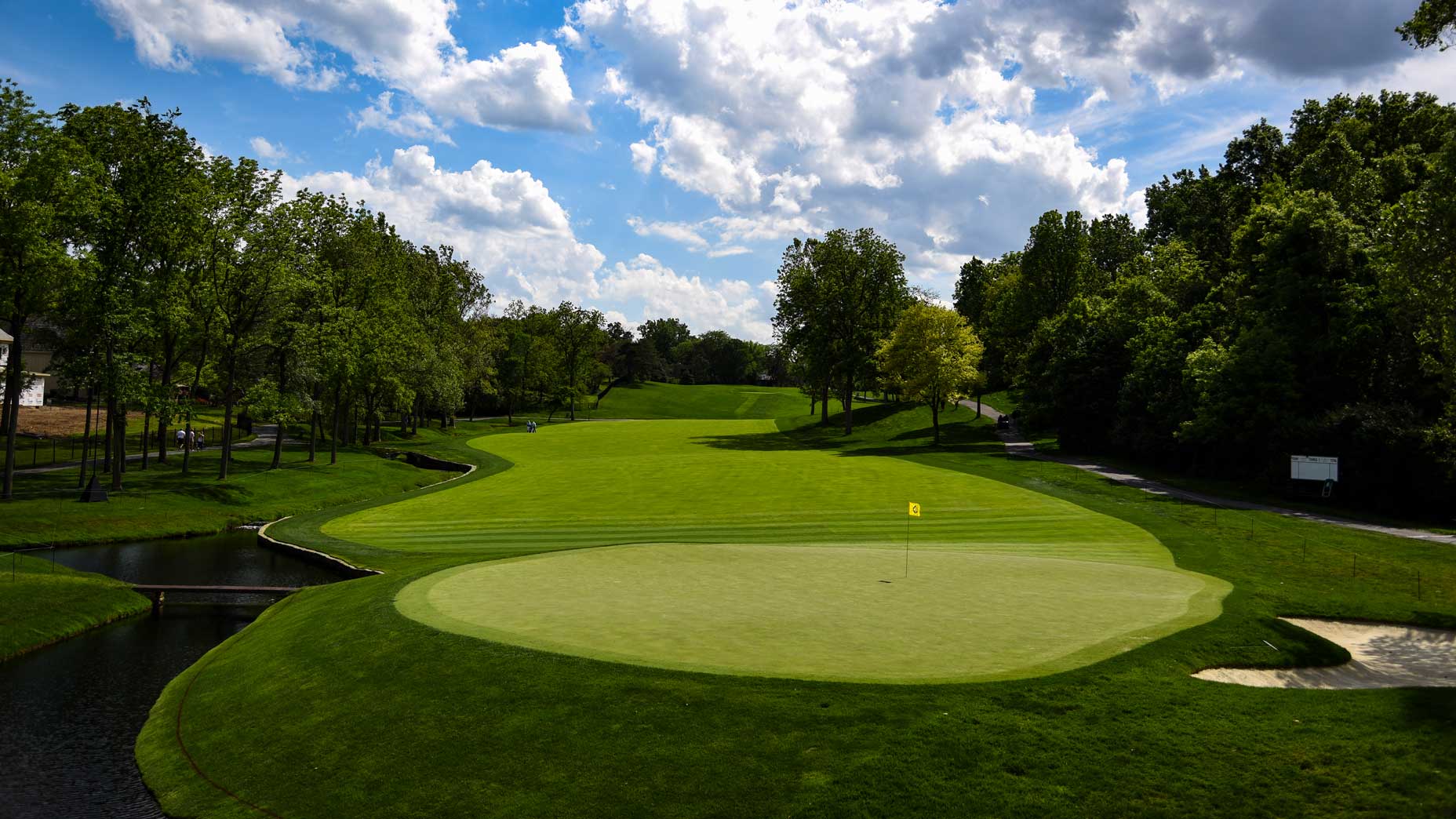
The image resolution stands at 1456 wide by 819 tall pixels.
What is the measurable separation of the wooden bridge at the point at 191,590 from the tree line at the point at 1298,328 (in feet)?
122

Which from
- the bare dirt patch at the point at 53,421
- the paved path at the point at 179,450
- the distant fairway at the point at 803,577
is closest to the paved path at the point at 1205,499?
the distant fairway at the point at 803,577

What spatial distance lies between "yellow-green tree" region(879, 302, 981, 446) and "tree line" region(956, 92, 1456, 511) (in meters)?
7.00

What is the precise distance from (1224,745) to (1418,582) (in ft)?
67.9

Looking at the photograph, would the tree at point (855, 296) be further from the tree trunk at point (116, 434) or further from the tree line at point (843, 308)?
the tree trunk at point (116, 434)

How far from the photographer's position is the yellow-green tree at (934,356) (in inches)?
3086

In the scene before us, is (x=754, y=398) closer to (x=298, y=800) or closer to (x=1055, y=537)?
(x=1055, y=537)

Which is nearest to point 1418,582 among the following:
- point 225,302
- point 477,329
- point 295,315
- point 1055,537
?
point 1055,537

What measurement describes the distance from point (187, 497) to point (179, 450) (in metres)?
30.9

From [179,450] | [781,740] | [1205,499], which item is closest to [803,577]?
[781,740]

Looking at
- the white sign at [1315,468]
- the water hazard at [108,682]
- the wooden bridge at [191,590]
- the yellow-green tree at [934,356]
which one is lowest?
the water hazard at [108,682]

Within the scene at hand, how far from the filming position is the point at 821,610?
19.3 m

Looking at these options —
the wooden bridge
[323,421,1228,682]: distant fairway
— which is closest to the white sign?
[323,421,1228,682]: distant fairway

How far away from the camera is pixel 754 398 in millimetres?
162250

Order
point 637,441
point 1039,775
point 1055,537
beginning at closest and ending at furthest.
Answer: point 1039,775 → point 1055,537 → point 637,441
